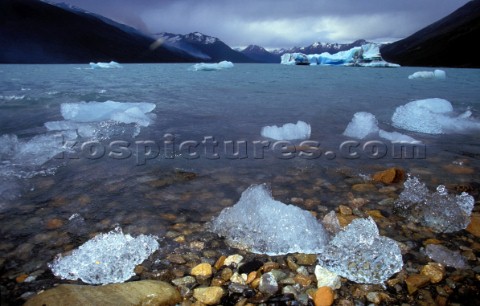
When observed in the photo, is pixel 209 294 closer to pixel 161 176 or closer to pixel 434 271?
pixel 434 271

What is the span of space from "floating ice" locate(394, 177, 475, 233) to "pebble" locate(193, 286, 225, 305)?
2083 mm

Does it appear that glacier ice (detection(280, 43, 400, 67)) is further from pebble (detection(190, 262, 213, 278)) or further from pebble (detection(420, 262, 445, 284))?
pebble (detection(190, 262, 213, 278))

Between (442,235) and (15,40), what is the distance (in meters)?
161

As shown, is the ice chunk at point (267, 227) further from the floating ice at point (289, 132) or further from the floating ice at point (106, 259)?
the floating ice at point (289, 132)

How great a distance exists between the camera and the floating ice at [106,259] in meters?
2.13

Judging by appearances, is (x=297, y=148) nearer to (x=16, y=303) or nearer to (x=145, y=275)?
(x=145, y=275)

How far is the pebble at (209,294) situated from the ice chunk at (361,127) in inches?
202

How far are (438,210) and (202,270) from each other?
2337mm

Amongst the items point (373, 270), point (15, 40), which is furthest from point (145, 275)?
point (15, 40)

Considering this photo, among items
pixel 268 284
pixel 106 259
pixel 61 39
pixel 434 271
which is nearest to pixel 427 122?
pixel 434 271

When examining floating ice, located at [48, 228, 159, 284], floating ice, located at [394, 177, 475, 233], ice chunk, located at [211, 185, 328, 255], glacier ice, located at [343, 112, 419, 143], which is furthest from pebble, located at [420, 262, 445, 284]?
glacier ice, located at [343, 112, 419, 143]

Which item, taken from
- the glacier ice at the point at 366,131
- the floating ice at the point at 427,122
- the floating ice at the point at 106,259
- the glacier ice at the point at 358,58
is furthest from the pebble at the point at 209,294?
the glacier ice at the point at 358,58

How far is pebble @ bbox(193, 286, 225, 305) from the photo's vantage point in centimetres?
193

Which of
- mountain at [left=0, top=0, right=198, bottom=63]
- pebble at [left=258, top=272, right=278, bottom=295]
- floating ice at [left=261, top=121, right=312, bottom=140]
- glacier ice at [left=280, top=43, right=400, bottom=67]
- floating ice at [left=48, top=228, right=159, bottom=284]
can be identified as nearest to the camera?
pebble at [left=258, top=272, right=278, bottom=295]
